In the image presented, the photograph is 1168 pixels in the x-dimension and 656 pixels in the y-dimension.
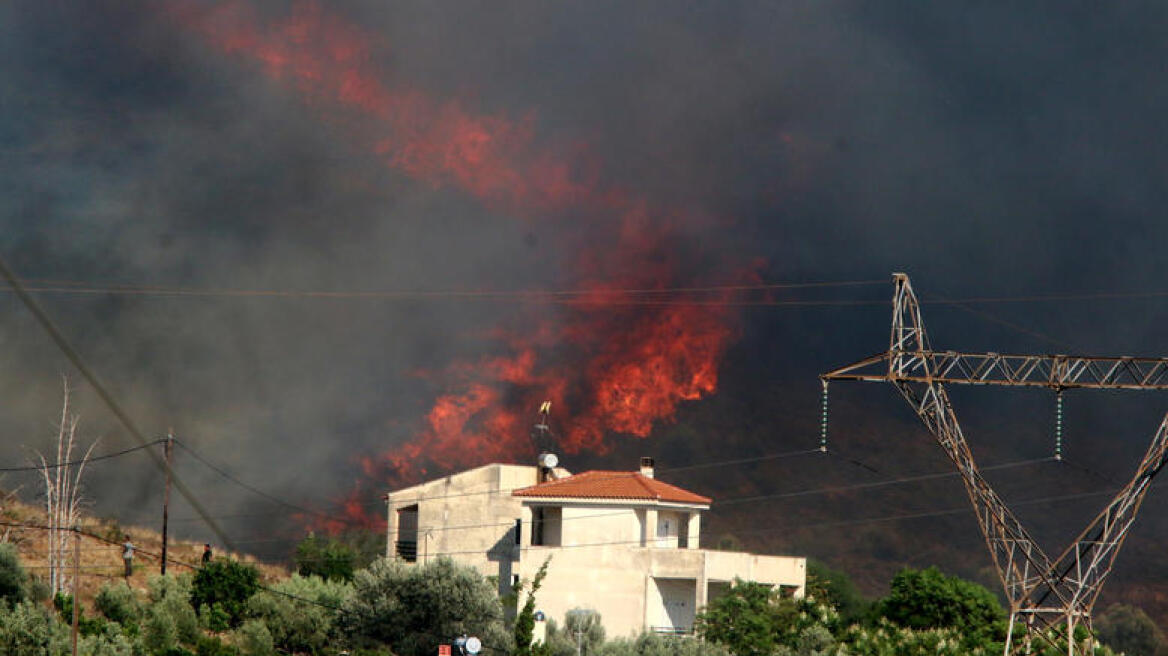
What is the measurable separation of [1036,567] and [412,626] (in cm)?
3619

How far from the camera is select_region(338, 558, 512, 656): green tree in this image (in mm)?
85062

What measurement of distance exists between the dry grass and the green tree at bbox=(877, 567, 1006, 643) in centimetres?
4654

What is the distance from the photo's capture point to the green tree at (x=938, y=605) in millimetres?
103188

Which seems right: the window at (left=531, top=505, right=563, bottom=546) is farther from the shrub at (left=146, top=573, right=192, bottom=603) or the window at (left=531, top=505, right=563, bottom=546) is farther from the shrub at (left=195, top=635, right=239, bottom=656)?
the shrub at (left=195, top=635, right=239, bottom=656)

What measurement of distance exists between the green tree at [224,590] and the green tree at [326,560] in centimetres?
1605

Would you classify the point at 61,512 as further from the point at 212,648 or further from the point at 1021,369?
the point at 1021,369

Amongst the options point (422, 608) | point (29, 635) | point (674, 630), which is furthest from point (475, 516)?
point (29, 635)

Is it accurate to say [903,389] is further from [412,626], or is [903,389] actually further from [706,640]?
[412,626]

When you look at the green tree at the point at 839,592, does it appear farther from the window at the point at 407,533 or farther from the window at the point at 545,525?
the window at the point at 407,533

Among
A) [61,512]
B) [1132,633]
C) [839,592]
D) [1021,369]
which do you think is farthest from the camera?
[1132,633]

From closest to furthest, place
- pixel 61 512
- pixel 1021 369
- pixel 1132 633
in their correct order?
pixel 1021 369, pixel 61 512, pixel 1132 633

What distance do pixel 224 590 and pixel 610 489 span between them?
2578 centimetres

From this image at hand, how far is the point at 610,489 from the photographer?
96875 mm

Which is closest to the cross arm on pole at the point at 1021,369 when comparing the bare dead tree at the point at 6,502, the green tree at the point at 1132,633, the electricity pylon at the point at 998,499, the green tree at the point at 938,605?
the electricity pylon at the point at 998,499
